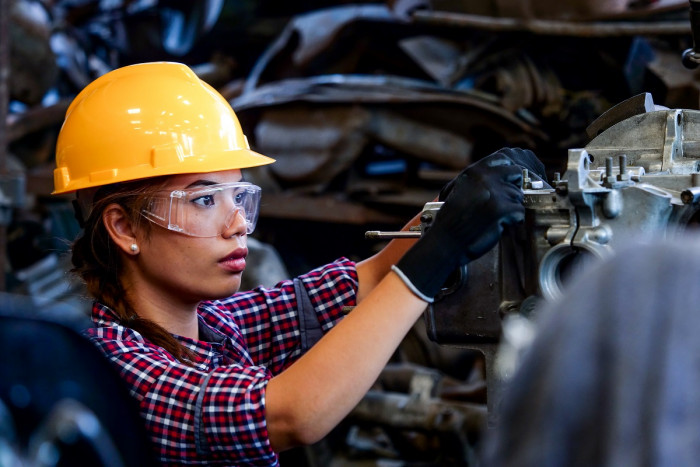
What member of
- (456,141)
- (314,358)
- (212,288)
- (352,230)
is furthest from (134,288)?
(352,230)

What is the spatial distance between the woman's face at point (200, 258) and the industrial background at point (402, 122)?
174 centimetres

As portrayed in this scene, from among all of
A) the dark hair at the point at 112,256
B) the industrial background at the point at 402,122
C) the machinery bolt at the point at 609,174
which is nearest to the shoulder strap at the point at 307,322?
the dark hair at the point at 112,256

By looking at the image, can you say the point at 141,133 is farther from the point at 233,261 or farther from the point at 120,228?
the point at 233,261

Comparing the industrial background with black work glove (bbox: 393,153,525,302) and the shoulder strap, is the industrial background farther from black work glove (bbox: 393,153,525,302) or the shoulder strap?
black work glove (bbox: 393,153,525,302)

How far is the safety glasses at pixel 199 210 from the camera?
1616mm

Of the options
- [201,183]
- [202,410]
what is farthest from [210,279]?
[202,410]

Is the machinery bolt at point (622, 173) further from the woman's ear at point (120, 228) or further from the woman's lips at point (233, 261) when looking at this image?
the woman's ear at point (120, 228)

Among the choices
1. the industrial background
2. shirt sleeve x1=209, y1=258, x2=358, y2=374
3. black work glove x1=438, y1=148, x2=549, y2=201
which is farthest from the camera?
the industrial background

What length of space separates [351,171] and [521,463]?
3.81 meters

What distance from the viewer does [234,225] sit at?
162cm

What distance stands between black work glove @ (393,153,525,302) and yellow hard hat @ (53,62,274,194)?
0.54 meters

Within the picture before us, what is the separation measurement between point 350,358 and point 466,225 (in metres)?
0.26

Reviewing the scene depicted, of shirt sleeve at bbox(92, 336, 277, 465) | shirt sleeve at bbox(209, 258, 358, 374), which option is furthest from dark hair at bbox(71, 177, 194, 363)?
shirt sleeve at bbox(209, 258, 358, 374)

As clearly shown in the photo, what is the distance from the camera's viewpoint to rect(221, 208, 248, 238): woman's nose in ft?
5.32
